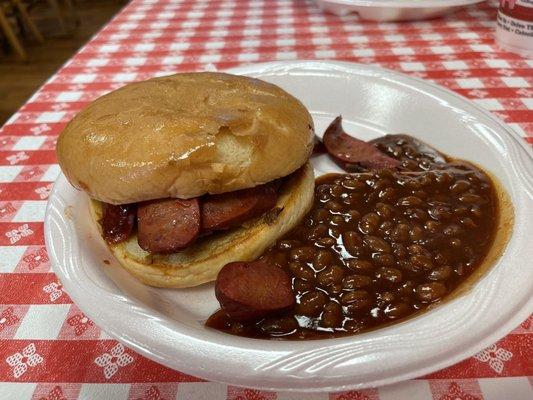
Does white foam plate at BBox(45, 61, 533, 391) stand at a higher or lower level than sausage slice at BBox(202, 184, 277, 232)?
lower

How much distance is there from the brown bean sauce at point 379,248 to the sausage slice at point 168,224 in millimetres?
351

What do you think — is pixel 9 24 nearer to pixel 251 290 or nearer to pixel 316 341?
pixel 251 290

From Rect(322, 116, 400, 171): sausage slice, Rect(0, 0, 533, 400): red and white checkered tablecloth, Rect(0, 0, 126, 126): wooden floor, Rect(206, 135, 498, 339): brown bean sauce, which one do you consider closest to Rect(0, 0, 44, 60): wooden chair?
Rect(0, 0, 126, 126): wooden floor

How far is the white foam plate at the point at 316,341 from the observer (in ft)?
4.56

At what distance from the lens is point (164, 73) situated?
3826 millimetres

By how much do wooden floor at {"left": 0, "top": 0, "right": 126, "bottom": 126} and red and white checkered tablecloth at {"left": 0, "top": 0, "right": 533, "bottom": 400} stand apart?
3.15 meters

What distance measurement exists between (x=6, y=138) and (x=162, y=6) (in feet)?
9.57

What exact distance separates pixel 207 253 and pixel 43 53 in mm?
8365

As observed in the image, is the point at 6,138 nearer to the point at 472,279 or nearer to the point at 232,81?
the point at 232,81

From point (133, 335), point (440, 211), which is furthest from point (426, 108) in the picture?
point (133, 335)

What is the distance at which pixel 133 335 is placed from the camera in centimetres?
153

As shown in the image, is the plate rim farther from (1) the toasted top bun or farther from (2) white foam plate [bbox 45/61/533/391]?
(1) the toasted top bun

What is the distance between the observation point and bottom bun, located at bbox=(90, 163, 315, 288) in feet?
6.44

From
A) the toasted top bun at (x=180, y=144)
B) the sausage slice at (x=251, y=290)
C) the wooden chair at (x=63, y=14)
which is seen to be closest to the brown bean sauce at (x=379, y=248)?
the sausage slice at (x=251, y=290)
